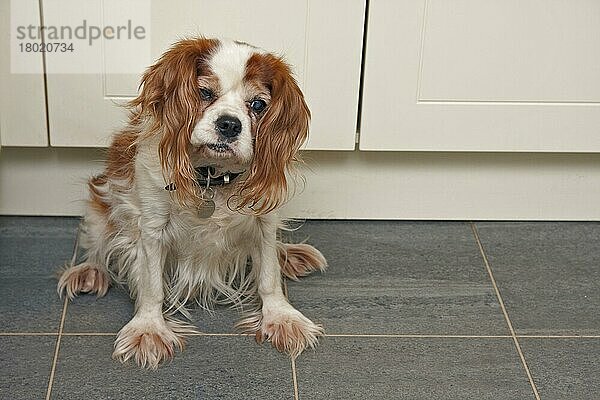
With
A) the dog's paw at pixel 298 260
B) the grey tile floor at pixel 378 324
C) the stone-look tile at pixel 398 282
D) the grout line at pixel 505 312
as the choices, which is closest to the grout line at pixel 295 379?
the grey tile floor at pixel 378 324

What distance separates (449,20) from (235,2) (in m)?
0.44

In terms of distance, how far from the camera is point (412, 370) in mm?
1888

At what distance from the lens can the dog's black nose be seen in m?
1.69

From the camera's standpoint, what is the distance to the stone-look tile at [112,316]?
1987 mm

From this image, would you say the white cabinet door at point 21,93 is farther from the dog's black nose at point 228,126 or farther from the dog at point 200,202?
the dog's black nose at point 228,126

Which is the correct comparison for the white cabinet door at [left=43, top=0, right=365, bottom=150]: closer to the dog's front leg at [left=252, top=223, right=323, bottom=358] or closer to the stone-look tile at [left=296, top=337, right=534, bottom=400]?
the dog's front leg at [left=252, top=223, right=323, bottom=358]

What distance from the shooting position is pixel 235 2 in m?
2.07

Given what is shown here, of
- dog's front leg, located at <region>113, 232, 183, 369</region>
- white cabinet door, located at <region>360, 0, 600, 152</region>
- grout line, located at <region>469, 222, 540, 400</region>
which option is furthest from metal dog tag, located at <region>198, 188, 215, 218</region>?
grout line, located at <region>469, 222, 540, 400</region>

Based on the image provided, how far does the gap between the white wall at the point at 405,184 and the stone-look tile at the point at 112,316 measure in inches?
14.3

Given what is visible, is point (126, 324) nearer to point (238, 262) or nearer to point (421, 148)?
point (238, 262)

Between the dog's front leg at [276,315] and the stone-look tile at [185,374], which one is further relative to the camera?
the dog's front leg at [276,315]

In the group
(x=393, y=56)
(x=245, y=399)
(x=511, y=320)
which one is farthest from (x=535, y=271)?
(x=245, y=399)

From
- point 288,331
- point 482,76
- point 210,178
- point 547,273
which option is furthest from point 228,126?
point 547,273

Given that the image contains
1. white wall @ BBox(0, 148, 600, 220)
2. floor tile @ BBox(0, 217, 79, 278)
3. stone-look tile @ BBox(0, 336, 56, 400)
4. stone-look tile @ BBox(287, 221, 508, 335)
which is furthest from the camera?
white wall @ BBox(0, 148, 600, 220)
